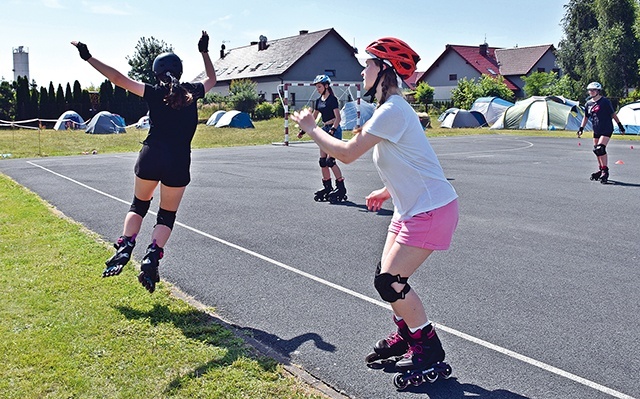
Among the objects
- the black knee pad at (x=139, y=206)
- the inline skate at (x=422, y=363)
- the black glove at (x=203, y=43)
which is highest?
the black glove at (x=203, y=43)

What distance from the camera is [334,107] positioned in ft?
37.7

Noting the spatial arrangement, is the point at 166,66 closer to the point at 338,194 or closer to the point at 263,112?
the point at 338,194

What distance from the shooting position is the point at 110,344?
14.8 feet

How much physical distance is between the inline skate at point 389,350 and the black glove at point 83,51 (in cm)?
337

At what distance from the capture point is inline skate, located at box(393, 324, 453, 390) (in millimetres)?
4031

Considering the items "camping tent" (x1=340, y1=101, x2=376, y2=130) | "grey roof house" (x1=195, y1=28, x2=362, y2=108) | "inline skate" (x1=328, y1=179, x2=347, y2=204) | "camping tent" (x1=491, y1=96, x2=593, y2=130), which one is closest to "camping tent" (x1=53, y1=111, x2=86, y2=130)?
"grey roof house" (x1=195, y1=28, x2=362, y2=108)

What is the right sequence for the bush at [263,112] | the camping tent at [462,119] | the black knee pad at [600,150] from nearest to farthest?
1. the black knee pad at [600,150]
2. the camping tent at [462,119]
3. the bush at [263,112]

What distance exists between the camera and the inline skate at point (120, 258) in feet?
18.1

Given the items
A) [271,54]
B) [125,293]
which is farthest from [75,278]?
[271,54]

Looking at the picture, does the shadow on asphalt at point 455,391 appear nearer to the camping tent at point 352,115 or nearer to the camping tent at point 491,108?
the camping tent at point 352,115

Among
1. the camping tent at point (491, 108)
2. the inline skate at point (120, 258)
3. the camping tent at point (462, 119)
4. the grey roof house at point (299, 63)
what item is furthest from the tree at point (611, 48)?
the inline skate at point (120, 258)

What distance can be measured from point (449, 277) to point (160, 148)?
3.09 meters

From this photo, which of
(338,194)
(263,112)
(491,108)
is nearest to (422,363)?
(338,194)

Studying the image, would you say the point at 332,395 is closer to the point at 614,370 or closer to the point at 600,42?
the point at 614,370
